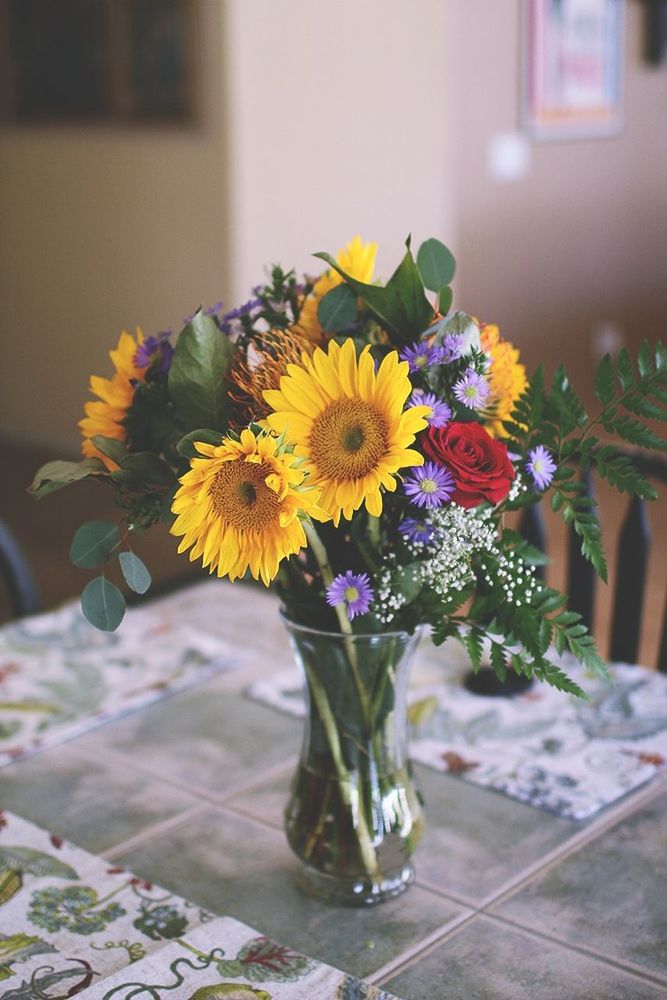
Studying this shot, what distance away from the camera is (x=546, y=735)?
1300mm

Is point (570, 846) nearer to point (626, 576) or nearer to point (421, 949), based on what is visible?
point (421, 949)

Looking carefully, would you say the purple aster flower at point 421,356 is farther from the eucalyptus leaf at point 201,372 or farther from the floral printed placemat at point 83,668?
the floral printed placemat at point 83,668

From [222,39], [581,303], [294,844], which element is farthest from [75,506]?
[294,844]

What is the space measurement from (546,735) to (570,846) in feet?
0.66

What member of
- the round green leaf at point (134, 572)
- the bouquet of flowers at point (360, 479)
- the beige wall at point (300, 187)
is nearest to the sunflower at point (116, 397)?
the bouquet of flowers at point (360, 479)

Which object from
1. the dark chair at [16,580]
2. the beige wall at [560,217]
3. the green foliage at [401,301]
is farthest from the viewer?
the beige wall at [560,217]

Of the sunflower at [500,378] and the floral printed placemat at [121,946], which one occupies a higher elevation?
the sunflower at [500,378]

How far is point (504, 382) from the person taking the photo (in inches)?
38.4

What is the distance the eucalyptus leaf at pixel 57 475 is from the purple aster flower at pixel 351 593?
0.20 metres

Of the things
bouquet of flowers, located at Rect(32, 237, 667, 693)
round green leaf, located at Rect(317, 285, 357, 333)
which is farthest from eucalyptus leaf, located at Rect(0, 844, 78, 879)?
round green leaf, located at Rect(317, 285, 357, 333)

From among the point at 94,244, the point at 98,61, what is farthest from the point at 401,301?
the point at 98,61

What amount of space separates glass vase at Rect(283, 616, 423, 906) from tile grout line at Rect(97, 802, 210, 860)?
16 centimetres

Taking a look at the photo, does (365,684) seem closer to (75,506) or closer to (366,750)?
(366,750)

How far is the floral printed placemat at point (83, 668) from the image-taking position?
1.34 m
